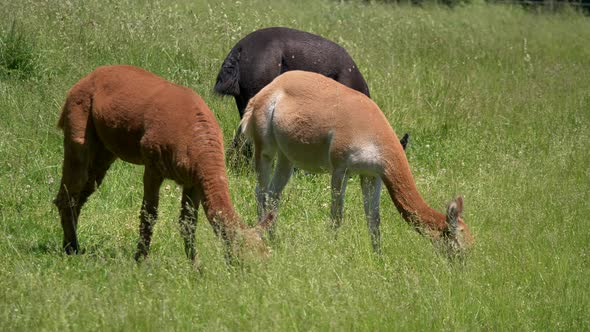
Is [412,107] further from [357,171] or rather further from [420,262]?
[420,262]

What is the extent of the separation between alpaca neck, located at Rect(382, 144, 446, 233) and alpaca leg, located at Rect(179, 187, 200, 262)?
4.74ft

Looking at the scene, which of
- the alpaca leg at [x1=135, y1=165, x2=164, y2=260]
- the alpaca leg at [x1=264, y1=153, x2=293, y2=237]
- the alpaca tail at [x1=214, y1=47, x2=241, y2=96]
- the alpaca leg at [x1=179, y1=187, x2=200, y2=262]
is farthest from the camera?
the alpaca tail at [x1=214, y1=47, x2=241, y2=96]

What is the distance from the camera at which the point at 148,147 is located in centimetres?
712

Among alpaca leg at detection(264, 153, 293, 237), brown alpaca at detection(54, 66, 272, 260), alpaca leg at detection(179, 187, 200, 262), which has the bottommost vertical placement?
alpaca leg at detection(264, 153, 293, 237)

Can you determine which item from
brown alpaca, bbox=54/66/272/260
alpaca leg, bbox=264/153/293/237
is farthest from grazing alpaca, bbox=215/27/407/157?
brown alpaca, bbox=54/66/272/260

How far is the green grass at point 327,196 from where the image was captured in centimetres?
604

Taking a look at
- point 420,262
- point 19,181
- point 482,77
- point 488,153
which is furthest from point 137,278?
point 482,77

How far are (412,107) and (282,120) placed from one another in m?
4.04

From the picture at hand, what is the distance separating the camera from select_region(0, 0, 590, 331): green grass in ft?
19.8

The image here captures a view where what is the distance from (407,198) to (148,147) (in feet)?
6.19

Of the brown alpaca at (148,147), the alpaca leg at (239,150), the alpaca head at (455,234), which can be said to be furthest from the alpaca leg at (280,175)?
the alpaca head at (455,234)

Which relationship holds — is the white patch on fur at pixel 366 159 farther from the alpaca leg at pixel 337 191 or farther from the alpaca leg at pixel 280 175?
A: the alpaca leg at pixel 280 175

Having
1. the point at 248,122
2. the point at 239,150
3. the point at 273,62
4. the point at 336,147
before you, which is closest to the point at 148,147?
the point at 336,147

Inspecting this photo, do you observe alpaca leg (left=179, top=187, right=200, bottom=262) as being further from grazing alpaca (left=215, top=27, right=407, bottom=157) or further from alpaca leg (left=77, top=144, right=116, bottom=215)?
grazing alpaca (left=215, top=27, right=407, bottom=157)
